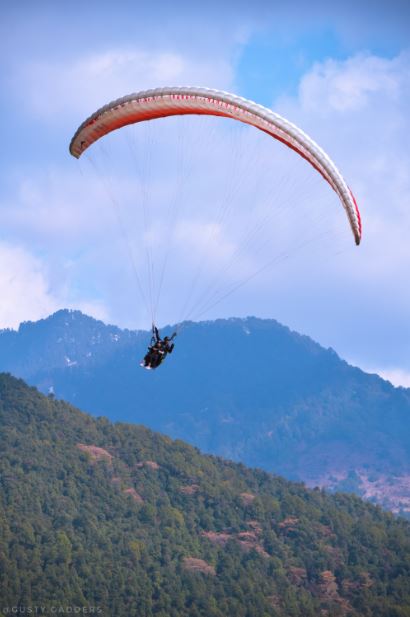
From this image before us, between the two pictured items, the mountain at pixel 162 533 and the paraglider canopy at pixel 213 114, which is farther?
the mountain at pixel 162 533

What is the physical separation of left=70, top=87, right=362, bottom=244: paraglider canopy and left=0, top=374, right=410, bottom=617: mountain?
67.7 m

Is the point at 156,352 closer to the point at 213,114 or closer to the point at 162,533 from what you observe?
the point at 213,114

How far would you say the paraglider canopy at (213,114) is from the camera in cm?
6369

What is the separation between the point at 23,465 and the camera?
166 m

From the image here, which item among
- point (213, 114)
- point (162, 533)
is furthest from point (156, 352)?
point (162, 533)

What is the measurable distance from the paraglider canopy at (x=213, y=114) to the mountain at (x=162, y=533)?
6765cm

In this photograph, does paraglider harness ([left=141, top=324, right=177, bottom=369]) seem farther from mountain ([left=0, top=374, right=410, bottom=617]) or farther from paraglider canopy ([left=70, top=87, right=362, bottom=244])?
mountain ([left=0, top=374, right=410, bottom=617])

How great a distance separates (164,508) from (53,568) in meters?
36.2

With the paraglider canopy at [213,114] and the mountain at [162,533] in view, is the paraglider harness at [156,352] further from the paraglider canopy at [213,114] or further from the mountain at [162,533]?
the mountain at [162,533]

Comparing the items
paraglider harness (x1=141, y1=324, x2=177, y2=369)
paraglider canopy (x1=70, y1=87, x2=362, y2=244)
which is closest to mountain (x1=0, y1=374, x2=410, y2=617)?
paraglider harness (x1=141, y1=324, x2=177, y2=369)

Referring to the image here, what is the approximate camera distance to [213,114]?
67.9m

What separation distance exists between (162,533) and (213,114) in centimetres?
10187

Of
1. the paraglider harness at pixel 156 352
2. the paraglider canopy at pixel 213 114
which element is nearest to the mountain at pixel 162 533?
the paraglider harness at pixel 156 352

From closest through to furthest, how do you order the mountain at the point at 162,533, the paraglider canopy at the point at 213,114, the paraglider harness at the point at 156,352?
the paraglider canopy at the point at 213,114, the paraglider harness at the point at 156,352, the mountain at the point at 162,533
